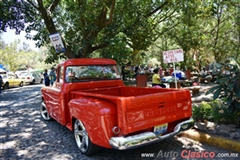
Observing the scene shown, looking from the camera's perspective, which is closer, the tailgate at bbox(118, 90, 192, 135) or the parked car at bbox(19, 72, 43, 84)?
the tailgate at bbox(118, 90, 192, 135)

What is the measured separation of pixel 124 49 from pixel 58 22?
782 centimetres

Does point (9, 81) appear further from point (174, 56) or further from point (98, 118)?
point (98, 118)

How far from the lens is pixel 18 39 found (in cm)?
3825

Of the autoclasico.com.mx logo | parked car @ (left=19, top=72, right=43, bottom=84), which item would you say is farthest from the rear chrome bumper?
parked car @ (left=19, top=72, right=43, bottom=84)

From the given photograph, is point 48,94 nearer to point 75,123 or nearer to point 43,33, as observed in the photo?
point 75,123

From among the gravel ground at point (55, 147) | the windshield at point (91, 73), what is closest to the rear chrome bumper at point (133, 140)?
the gravel ground at point (55, 147)

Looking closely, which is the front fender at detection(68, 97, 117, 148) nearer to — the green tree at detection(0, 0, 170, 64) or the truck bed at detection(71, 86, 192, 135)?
the truck bed at detection(71, 86, 192, 135)

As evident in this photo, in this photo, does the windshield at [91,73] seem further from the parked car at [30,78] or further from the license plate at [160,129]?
the parked car at [30,78]

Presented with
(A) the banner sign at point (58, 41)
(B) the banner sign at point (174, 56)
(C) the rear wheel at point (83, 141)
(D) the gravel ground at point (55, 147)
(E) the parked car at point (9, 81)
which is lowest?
(D) the gravel ground at point (55, 147)

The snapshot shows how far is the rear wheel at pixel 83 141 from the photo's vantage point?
3.56m

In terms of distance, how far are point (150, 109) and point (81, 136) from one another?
1.60 meters

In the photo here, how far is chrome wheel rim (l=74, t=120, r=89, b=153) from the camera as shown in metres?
3.73

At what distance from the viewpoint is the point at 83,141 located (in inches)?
151

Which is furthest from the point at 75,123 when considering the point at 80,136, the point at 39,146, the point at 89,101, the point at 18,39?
the point at 18,39
